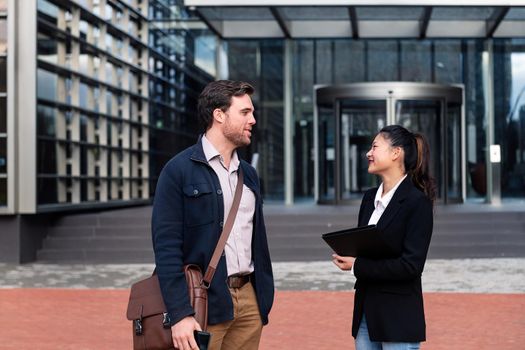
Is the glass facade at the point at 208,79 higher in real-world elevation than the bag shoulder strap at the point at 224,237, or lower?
higher

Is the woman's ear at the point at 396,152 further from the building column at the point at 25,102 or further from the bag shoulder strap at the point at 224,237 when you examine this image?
the building column at the point at 25,102

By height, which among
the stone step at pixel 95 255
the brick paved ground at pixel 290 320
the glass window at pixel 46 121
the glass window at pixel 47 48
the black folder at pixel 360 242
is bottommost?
the brick paved ground at pixel 290 320

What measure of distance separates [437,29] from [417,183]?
18596 millimetres

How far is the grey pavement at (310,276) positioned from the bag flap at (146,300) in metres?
7.18

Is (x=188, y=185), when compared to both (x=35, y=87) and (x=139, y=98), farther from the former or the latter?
(x=139, y=98)

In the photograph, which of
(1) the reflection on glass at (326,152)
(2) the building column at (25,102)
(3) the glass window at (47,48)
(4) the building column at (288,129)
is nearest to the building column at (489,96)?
(1) the reflection on glass at (326,152)

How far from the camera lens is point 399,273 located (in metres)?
3.47

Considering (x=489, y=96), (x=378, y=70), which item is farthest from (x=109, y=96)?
(x=489, y=96)

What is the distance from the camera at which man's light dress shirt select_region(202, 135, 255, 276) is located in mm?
3428

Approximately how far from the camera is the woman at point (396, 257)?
3506 millimetres

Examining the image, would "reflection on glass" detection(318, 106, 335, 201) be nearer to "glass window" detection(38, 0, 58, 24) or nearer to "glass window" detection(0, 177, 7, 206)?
"glass window" detection(38, 0, 58, 24)

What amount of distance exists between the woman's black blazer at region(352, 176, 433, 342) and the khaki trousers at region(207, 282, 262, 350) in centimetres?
45

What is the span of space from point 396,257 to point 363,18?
56.3 feet

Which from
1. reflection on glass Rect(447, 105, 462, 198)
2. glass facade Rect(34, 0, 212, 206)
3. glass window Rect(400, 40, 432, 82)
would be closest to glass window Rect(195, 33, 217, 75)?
glass facade Rect(34, 0, 212, 206)
